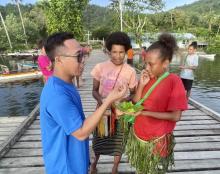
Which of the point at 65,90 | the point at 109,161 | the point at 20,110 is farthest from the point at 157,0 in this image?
the point at 65,90

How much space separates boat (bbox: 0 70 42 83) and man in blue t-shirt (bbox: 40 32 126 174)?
66.0ft

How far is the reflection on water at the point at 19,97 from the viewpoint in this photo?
1536cm

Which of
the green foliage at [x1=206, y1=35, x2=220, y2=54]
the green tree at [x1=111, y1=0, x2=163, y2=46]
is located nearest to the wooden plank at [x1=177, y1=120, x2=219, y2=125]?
the green tree at [x1=111, y1=0, x2=163, y2=46]

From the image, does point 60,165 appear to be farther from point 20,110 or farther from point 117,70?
point 20,110

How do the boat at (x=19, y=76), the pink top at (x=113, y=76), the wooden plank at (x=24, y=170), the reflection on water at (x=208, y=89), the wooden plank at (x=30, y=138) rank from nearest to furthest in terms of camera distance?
the pink top at (x=113, y=76), the wooden plank at (x=24, y=170), the wooden plank at (x=30, y=138), the reflection on water at (x=208, y=89), the boat at (x=19, y=76)

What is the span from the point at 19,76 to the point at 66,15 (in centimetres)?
509

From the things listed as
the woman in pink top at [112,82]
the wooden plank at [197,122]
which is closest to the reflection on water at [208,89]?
the wooden plank at [197,122]

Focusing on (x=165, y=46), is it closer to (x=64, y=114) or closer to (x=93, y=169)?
(x=64, y=114)

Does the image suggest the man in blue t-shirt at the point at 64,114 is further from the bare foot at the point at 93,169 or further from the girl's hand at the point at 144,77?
the bare foot at the point at 93,169

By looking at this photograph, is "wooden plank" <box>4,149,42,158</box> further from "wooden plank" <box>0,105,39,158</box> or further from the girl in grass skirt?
the girl in grass skirt

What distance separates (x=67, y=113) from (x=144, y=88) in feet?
3.60

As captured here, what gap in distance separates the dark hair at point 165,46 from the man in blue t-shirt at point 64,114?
0.76m

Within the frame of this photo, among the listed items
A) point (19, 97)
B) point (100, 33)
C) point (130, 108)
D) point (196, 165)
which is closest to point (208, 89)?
point (19, 97)

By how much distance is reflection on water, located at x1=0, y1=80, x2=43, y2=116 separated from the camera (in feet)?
50.4
